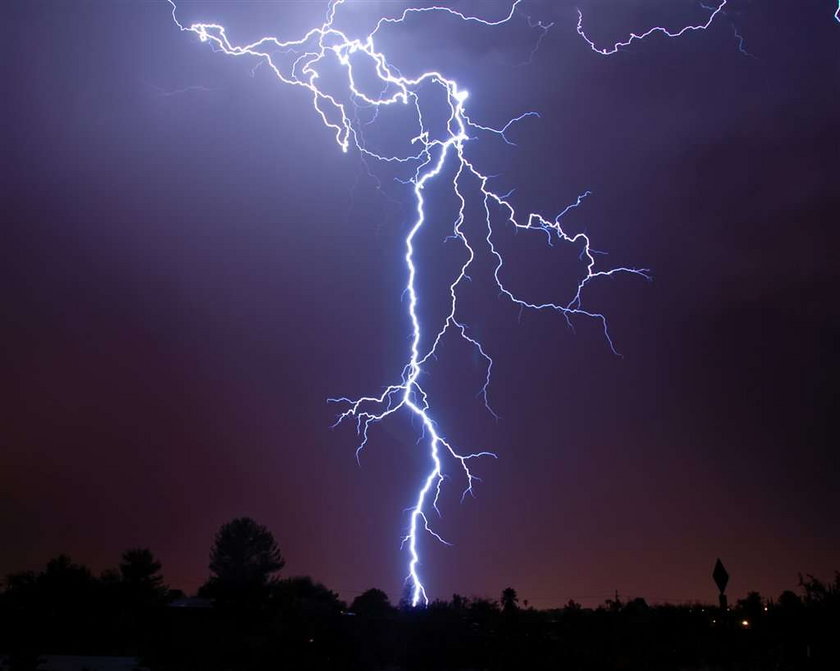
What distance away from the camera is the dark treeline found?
16.6 metres

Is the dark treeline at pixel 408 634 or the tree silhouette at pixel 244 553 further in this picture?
the tree silhouette at pixel 244 553

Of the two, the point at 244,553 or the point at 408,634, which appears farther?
the point at 244,553

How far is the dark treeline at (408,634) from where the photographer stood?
54.3ft

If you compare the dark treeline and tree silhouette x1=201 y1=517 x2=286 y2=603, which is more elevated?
tree silhouette x1=201 y1=517 x2=286 y2=603

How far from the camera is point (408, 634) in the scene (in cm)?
2162

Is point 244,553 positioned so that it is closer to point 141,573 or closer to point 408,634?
point 141,573

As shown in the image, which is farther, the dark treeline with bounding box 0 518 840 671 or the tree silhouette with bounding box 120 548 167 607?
the tree silhouette with bounding box 120 548 167 607

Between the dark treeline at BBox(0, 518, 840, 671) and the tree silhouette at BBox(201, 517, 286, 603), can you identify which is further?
the tree silhouette at BBox(201, 517, 286, 603)

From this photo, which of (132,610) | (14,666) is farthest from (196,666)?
(132,610)

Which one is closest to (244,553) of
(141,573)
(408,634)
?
(141,573)

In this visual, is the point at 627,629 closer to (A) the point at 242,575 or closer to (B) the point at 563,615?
(B) the point at 563,615

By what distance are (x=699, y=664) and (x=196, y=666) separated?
1284cm

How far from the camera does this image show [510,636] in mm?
19938

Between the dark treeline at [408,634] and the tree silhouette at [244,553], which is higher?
the tree silhouette at [244,553]
